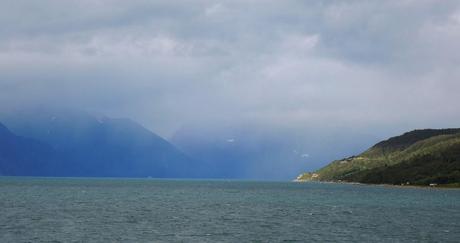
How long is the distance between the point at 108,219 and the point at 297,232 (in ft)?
145

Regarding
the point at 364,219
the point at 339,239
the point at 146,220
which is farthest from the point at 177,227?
the point at 364,219

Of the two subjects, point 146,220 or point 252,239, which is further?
point 146,220

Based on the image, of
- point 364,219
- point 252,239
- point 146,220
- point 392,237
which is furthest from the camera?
point 364,219

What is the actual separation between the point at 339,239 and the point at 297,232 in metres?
10.7

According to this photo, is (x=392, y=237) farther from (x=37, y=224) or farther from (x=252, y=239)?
(x=37, y=224)

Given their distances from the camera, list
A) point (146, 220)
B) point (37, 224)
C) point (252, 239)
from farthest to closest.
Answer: point (146, 220) < point (37, 224) < point (252, 239)

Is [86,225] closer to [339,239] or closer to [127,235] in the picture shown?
[127,235]

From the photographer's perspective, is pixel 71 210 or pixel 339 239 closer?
pixel 339 239

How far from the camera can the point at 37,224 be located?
113m

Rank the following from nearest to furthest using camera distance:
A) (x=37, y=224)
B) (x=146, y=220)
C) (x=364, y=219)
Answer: (x=37, y=224) < (x=146, y=220) < (x=364, y=219)

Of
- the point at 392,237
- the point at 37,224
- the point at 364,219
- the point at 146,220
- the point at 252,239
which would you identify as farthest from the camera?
the point at 364,219

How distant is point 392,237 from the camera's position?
4099 inches

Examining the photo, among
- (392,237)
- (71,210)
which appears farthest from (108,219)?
(392,237)

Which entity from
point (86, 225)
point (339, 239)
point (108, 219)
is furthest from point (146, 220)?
point (339, 239)
